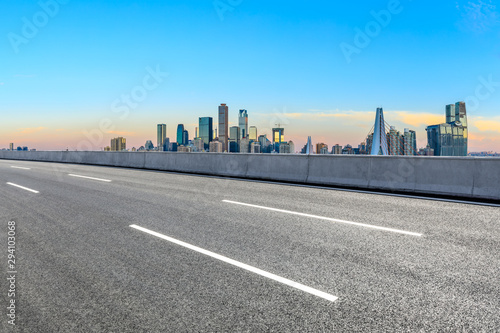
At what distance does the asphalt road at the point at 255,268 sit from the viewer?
2920 mm

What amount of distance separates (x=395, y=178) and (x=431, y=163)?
1057 millimetres

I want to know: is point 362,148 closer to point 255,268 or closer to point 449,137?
point 449,137

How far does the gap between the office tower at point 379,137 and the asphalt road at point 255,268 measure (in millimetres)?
24882

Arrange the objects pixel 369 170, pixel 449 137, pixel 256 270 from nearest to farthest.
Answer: pixel 256 270 < pixel 369 170 < pixel 449 137

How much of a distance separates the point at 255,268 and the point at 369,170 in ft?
25.2

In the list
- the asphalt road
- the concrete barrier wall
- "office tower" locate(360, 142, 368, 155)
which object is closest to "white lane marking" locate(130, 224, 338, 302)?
the asphalt road

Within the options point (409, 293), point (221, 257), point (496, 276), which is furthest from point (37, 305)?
point (496, 276)

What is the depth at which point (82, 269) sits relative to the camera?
4121mm

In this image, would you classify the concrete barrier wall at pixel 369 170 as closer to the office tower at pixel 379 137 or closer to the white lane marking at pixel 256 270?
the white lane marking at pixel 256 270

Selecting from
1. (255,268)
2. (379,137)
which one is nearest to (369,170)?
(255,268)

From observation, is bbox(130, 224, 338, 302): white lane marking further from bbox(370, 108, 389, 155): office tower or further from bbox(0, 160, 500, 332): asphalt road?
bbox(370, 108, 389, 155): office tower

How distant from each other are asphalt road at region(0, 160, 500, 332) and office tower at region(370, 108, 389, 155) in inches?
980

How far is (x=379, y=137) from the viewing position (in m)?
32.5

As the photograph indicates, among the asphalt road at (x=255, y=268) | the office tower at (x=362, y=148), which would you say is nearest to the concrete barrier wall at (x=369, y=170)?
the asphalt road at (x=255, y=268)
